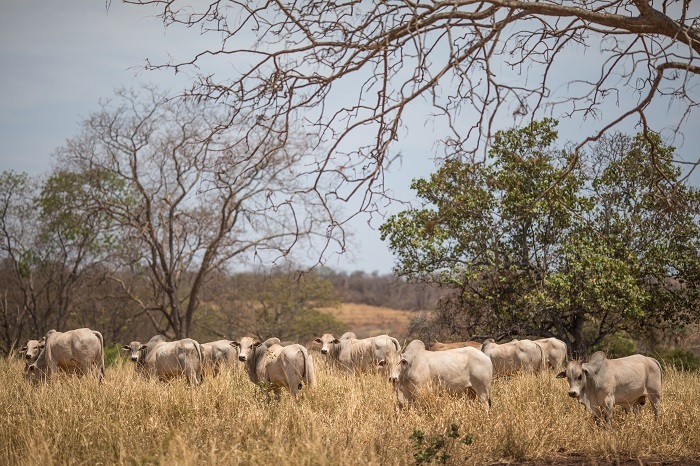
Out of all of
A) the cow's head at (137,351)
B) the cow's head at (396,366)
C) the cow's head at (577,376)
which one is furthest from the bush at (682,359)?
the cow's head at (137,351)

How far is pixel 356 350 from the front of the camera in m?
14.2

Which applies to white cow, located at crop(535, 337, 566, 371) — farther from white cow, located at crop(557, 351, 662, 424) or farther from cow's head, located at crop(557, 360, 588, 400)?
cow's head, located at crop(557, 360, 588, 400)

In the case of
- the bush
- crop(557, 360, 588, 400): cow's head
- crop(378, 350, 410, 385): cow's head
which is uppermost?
crop(378, 350, 410, 385): cow's head

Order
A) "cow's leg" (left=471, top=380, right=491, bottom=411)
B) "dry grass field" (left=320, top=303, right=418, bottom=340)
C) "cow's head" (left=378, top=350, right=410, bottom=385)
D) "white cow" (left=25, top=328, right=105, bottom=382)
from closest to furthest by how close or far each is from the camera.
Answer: "cow's head" (left=378, top=350, right=410, bottom=385) → "cow's leg" (left=471, top=380, right=491, bottom=411) → "white cow" (left=25, top=328, right=105, bottom=382) → "dry grass field" (left=320, top=303, right=418, bottom=340)

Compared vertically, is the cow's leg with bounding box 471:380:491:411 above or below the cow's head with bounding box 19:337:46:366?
below

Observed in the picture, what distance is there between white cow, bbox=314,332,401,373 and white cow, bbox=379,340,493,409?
387 cm

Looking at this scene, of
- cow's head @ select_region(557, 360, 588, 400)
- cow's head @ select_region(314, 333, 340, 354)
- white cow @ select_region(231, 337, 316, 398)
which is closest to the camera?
cow's head @ select_region(557, 360, 588, 400)

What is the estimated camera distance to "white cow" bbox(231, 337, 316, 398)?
10453 millimetres

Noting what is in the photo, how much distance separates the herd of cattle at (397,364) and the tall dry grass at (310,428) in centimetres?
33

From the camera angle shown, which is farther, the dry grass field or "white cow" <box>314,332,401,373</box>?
the dry grass field

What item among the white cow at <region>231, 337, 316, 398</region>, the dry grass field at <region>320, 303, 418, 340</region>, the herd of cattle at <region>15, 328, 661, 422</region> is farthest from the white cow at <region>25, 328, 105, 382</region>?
the dry grass field at <region>320, 303, 418, 340</region>

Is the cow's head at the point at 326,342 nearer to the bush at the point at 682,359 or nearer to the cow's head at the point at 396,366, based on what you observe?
the cow's head at the point at 396,366

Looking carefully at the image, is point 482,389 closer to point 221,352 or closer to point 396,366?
point 396,366

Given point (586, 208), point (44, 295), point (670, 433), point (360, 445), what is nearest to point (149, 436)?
point (360, 445)
